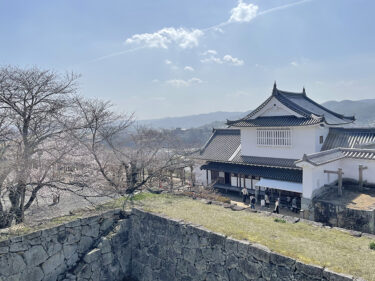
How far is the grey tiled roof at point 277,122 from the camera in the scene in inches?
613

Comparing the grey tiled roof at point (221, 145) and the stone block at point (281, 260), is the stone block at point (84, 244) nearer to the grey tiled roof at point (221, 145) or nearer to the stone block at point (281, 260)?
the stone block at point (281, 260)

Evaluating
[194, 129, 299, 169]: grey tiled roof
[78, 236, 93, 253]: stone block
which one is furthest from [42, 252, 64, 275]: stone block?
[194, 129, 299, 169]: grey tiled roof

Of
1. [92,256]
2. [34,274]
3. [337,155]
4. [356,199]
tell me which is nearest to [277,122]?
[337,155]

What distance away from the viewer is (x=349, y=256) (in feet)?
19.5

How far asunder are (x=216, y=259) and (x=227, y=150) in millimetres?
13954

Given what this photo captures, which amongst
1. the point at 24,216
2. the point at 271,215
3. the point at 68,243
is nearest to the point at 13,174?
the point at 24,216

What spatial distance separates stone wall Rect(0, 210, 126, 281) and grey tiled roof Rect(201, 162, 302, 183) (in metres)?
10.9

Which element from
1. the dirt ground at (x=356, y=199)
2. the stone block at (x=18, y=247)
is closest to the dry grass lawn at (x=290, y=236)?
the stone block at (x=18, y=247)

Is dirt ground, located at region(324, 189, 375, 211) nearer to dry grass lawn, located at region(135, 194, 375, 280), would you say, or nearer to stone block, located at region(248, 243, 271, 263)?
dry grass lawn, located at region(135, 194, 375, 280)

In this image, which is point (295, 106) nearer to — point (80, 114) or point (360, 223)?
point (360, 223)

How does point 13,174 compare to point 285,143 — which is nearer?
point 13,174

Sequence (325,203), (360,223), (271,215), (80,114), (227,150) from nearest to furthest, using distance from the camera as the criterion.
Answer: (271,215) < (360,223) < (325,203) < (80,114) < (227,150)

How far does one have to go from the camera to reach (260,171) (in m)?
17.3

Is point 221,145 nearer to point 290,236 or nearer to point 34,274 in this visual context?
point 290,236
